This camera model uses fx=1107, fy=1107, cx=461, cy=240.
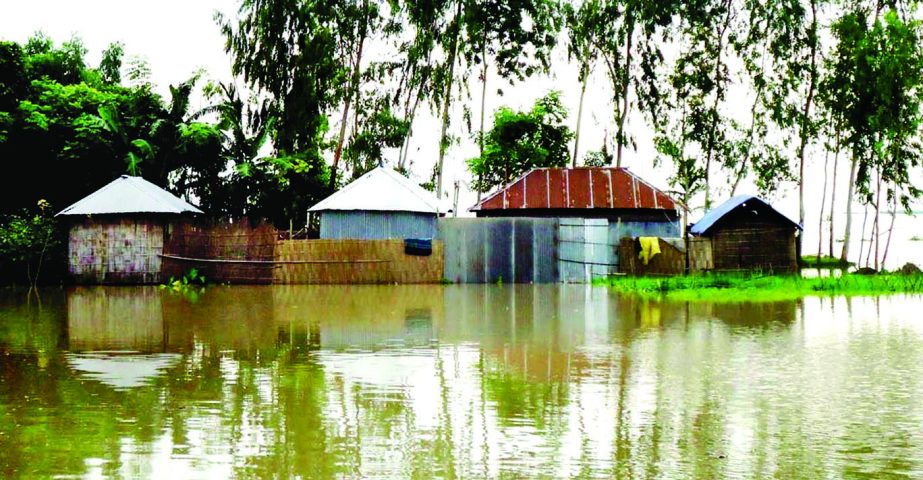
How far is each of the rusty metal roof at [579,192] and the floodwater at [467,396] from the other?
51.5 ft

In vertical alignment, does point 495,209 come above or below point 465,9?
below

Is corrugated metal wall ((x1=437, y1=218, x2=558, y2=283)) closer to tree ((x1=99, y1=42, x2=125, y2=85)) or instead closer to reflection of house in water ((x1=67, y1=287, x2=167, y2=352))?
reflection of house in water ((x1=67, y1=287, x2=167, y2=352))

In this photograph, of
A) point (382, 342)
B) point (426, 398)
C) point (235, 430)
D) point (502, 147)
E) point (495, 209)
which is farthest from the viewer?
point (502, 147)

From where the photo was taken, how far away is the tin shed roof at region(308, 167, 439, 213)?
2825 cm

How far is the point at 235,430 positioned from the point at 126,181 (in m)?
22.3

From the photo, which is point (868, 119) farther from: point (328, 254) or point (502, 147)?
point (328, 254)

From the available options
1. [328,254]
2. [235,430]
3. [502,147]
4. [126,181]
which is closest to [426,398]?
[235,430]

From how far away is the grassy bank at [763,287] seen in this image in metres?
20.0

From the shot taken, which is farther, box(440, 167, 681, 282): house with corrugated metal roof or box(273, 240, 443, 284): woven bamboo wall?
box(440, 167, 681, 282): house with corrugated metal roof

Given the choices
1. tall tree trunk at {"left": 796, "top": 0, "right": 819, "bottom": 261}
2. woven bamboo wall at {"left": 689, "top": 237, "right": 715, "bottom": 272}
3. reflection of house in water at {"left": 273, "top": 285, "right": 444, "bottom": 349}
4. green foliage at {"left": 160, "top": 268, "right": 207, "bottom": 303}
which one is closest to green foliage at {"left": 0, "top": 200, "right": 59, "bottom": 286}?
green foliage at {"left": 160, "top": 268, "right": 207, "bottom": 303}

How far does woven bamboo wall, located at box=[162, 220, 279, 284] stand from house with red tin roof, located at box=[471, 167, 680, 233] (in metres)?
7.78

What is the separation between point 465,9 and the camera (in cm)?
3722

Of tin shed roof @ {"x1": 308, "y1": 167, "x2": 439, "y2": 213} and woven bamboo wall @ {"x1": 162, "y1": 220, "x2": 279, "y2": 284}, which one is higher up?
tin shed roof @ {"x1": 308, "y1": 167, "x2": 439, "y2": 213}

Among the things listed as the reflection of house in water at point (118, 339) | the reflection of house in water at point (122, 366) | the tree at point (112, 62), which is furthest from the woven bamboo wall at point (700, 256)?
the tree at point (112, 62)
